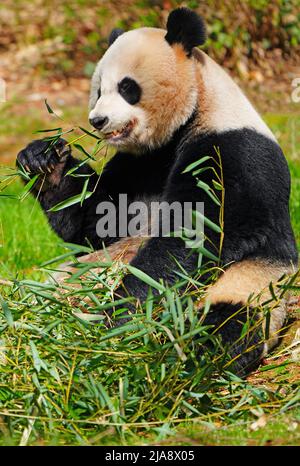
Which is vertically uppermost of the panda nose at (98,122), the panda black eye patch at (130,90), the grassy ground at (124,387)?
the panda black eye patch at (130,90)

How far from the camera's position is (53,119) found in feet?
40.5

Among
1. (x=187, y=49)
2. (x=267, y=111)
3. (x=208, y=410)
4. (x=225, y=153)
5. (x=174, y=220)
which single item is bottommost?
(x=267, y=111)

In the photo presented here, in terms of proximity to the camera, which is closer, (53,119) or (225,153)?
(225,153)

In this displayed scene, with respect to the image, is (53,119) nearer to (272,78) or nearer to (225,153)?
(272,78)

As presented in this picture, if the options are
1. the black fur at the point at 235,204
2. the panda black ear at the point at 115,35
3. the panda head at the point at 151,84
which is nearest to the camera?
Answer: the black fur at the point at 235,204

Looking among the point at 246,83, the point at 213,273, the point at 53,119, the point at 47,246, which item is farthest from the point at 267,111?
the point at 213,273

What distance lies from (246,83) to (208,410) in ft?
33.0

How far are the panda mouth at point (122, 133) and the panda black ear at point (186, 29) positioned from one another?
603 millimetres

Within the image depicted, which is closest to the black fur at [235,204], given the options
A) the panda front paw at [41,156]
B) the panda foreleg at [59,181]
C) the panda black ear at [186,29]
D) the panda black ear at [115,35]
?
the panda black ear at [186,29]

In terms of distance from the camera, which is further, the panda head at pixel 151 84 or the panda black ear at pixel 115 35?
the panda black ear at pixel 115 35

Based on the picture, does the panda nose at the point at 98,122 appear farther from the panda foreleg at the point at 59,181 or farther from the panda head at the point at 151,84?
the panda foreleg at the point at 59,181

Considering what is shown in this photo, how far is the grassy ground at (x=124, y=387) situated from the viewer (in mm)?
3617

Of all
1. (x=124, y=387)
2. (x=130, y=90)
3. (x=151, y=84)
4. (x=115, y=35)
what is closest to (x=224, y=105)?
(x=151, y=84)

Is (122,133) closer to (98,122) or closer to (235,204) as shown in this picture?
(98,122)
